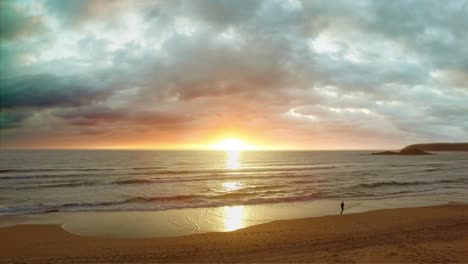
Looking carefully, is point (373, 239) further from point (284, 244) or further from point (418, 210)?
point (418, 210)

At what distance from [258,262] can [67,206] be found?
62.0 feet

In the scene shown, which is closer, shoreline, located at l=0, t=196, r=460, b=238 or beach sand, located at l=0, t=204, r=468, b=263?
beach sand, located at l=0, t=204, r=468, b=263

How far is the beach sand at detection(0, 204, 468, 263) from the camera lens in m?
12.4

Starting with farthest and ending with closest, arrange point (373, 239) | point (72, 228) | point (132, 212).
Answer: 1. point (132, 212)
2. point (72, 228)
3. point (373, 239)

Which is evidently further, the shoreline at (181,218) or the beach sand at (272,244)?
the shoreline at (181,218)

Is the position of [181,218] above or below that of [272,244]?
below

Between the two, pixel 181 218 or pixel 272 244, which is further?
pixel 181 218

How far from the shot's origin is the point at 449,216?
20.9 meters

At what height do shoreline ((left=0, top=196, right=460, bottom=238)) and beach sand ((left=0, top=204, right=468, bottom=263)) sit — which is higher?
beach sand ((left=0, top=204, right=468, bottom=263))

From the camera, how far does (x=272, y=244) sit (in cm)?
1411

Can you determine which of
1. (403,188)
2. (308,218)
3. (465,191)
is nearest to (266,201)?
(308,218)

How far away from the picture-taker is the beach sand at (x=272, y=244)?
12.4 meters

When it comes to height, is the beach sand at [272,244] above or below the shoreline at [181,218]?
above

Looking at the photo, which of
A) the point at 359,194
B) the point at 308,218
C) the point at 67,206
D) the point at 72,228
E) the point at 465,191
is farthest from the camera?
the point at 465,191
